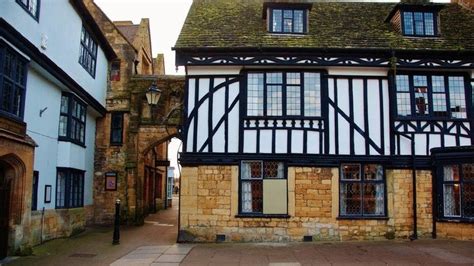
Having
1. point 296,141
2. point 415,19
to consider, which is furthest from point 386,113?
point 415,19

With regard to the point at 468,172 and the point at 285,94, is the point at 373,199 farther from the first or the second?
the point at 285,94

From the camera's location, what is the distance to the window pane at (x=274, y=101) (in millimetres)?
14727

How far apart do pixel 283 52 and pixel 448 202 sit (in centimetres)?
721

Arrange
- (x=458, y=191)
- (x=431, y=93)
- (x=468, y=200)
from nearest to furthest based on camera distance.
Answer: (x=468, y=200)
(x=458, y=191)
(x=431, y=93)

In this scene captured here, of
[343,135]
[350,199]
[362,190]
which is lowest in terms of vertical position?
[350,199]

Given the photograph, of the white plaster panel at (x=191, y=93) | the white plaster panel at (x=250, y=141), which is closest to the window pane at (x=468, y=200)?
the white plaster panel at (x=250, y=141)

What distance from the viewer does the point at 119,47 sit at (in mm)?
21938

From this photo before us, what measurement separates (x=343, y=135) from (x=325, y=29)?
406cm

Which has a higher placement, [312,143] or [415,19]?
[415,19]

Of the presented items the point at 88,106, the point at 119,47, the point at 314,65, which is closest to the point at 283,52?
the point at 314,65

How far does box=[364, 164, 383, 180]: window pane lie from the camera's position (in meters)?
14.6

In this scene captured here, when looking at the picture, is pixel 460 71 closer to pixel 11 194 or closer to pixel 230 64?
pixel 230 64

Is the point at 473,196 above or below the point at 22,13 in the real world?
below

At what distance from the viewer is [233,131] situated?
14727 mm
